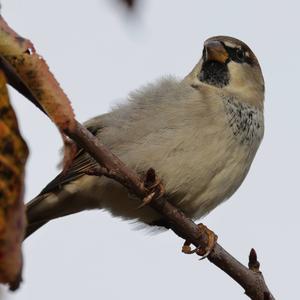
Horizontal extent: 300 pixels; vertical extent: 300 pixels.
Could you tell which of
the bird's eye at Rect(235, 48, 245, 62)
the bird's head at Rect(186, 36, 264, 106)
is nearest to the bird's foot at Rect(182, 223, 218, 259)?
the bird's head at Rect(186, 36, 264, 106)

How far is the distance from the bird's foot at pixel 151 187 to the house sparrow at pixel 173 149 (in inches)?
29.1

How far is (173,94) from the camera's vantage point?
12.4ft

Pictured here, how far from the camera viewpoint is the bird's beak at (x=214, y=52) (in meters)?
4.33

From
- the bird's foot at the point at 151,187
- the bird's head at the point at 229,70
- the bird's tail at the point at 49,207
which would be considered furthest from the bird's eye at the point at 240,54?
the bird's foot at the point at 151,187

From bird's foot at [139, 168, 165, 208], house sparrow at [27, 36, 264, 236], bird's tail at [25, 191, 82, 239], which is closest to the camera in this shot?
bird's foot at [139, 168, 165, 208]

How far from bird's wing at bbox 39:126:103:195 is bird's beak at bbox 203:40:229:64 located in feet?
3.38

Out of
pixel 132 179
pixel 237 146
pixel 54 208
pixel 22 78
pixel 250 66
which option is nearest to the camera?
pixel 22 78

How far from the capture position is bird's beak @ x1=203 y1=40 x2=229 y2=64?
4328 mm

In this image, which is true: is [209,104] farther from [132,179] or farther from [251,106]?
[132,179]

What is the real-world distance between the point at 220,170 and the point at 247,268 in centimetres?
99

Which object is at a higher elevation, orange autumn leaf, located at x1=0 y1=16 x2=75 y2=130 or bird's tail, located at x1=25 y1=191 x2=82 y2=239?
orange autumn leaf, located at x1=0 y1=16 x2=75 y2=130

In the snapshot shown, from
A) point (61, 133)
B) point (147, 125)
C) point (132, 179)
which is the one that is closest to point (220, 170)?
point (147, 125)

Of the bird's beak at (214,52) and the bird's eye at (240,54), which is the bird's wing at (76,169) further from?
the bird's eye at (240,54)

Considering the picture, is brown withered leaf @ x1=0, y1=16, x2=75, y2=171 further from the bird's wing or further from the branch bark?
the bird's wing
